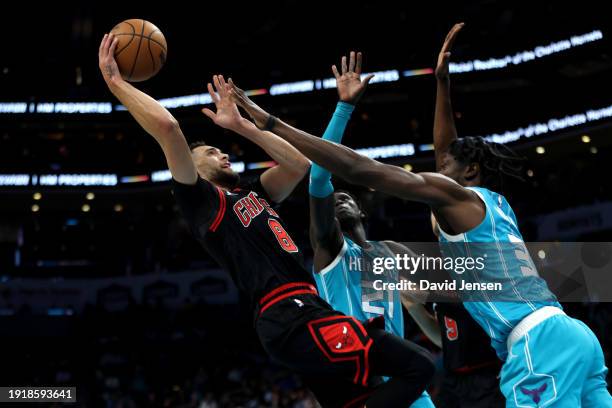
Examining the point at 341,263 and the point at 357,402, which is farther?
the point at 341,263

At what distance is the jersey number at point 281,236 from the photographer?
3959mm

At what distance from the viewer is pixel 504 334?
12.2 ft

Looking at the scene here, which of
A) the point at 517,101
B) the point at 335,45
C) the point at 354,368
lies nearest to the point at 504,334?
the point at 354,368

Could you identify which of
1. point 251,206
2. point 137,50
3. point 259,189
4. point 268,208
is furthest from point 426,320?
point 137,50

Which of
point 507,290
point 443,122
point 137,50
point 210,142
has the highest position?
point 210,142

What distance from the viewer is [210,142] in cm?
2114

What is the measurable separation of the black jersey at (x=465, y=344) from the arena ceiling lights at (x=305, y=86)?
13065 mm

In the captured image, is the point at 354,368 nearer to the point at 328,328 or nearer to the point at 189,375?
the point at 328,328

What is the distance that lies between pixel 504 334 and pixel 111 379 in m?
15.2

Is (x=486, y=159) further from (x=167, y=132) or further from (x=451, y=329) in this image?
(x=167, y=132)

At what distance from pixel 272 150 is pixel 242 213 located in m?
0.55

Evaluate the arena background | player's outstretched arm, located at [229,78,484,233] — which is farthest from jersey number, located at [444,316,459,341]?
the arena background

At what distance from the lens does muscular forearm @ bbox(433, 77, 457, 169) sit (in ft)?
16.5

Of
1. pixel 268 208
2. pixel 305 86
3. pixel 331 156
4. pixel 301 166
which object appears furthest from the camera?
pixel 305 86
